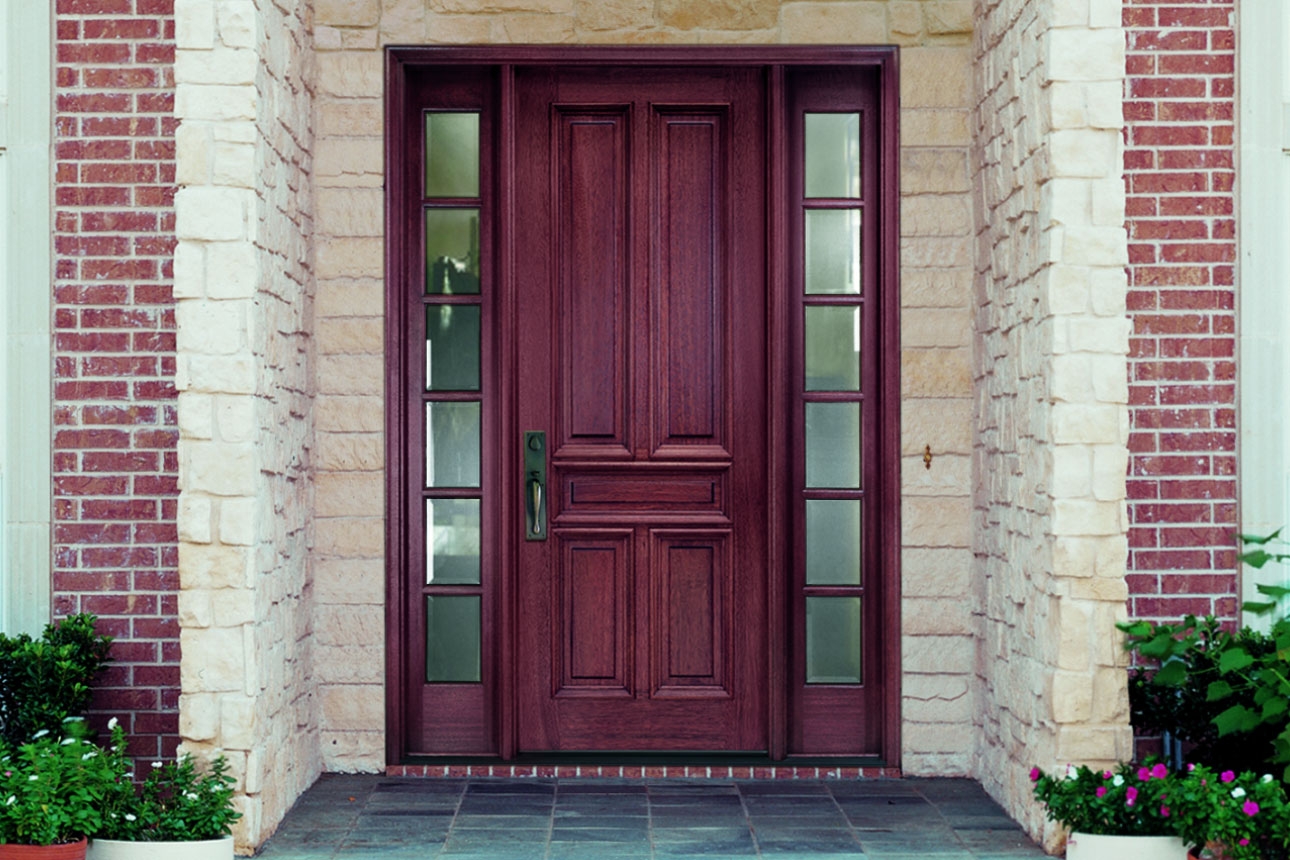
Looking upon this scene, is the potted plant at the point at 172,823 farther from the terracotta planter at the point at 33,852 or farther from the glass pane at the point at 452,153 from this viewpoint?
the glass pane at the point at 452,153

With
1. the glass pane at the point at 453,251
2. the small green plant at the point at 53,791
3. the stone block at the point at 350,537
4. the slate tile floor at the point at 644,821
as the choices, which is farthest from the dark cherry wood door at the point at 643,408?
the small green plant at the point at 53,791

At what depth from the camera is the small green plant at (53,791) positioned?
3877 mm

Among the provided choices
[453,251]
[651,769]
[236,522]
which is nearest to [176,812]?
[236,522]

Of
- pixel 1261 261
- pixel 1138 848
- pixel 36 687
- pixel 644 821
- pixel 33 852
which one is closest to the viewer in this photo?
pixel 33 852

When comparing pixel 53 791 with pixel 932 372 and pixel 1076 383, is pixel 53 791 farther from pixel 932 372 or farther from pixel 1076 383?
pixel 932 372

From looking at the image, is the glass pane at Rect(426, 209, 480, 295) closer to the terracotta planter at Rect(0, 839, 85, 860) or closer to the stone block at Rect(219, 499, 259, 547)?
the stone block at Rect(219, 499, 259, 547)

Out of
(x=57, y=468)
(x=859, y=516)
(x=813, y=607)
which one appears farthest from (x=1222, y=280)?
(x=57, y=468)

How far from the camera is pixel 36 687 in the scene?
4.47 m

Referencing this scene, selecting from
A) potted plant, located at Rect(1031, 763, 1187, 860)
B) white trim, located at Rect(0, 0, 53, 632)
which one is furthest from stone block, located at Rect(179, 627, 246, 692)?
potted plant, located at Rect(1031, 763, 1187, 860)

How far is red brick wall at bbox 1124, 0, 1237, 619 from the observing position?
16.2 feet

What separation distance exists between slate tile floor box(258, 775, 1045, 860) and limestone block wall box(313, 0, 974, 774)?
355 millimetres

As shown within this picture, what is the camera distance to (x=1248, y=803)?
3.78 meters

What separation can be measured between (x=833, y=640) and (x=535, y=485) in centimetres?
128

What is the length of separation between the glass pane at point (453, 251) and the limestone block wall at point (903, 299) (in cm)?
21
